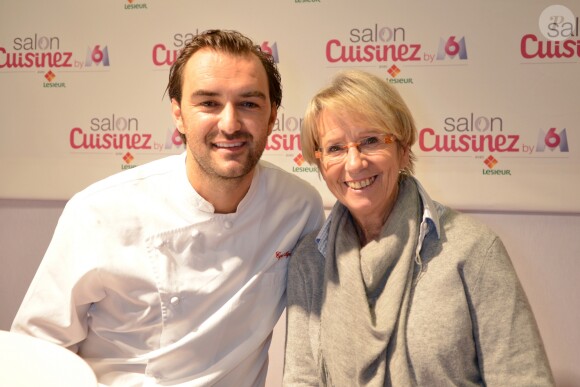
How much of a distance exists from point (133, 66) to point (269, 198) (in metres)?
1.51

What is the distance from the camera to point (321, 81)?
2.82m

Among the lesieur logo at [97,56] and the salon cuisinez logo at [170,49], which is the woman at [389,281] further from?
the lesieur logo at [97,56]

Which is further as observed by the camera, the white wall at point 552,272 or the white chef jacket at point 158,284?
the white wall at point 552,272

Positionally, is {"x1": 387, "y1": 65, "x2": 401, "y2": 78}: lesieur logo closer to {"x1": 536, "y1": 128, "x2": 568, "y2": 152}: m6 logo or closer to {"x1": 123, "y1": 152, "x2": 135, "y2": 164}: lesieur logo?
{"x1": 536, "y1": 128, "x2": 568, "y2": 152}: m6 logo

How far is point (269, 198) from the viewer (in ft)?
6.16

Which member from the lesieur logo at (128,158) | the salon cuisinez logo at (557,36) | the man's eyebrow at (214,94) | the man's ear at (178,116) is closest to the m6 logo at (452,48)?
the salon cuisinez logo at (557,36)

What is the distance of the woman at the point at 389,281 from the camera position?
1462 millimetres

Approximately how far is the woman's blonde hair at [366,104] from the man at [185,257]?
0.68ft

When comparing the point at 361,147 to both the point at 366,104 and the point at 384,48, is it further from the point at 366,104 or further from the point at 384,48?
the point at 384,48

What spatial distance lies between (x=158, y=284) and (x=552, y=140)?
1.94 meters

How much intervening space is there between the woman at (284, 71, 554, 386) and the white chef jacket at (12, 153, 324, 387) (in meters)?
0.17

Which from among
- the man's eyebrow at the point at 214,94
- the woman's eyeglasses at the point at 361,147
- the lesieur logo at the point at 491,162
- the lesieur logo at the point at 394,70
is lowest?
the lesieur logo at the point at 491,162

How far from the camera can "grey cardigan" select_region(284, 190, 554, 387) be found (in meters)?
1.43

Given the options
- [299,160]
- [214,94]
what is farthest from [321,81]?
[214,94]
